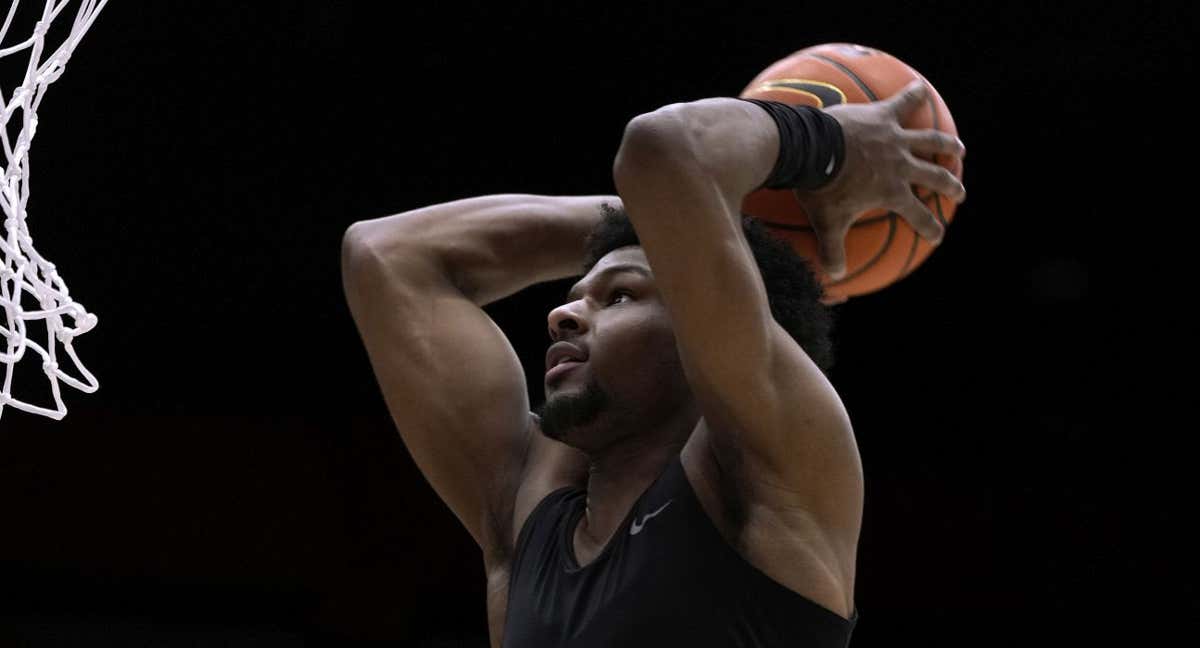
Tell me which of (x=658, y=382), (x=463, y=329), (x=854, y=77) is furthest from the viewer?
(x=463, y=329)

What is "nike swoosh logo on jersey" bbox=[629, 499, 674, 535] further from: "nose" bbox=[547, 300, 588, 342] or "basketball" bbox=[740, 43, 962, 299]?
"basketball" bbox=[740, 43, 962, 299]

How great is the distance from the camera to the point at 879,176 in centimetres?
202

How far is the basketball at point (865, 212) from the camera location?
2086mm

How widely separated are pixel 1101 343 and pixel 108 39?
2978 mm

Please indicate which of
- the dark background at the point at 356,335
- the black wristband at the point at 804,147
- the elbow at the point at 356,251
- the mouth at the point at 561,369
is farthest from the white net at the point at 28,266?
the dark background at the point at 356,335

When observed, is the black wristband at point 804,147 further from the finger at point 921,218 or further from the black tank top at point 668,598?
the black tank top at point 668,598

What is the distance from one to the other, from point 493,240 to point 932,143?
0.66 metres

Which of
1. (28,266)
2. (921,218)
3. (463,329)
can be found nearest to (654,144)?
(921,218)

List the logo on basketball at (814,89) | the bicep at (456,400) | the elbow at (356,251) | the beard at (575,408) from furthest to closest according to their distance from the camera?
the elbow at (356,251)
the bicep at (456,400)
the logo on basketball at (814,89)
the beard at (575,408)

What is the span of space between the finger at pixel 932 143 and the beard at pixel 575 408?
1.65 ft

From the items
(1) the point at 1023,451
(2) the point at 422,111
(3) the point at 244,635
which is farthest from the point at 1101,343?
(3) the point at 244,635

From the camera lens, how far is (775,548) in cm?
181

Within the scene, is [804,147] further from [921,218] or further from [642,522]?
[642,522]

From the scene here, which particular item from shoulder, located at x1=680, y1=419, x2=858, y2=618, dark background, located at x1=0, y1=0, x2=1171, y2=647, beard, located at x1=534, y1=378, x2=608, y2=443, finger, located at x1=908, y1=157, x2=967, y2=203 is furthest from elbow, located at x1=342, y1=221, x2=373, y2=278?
dark background, located at x1=0, y1=0, x2=1171, y2=647
